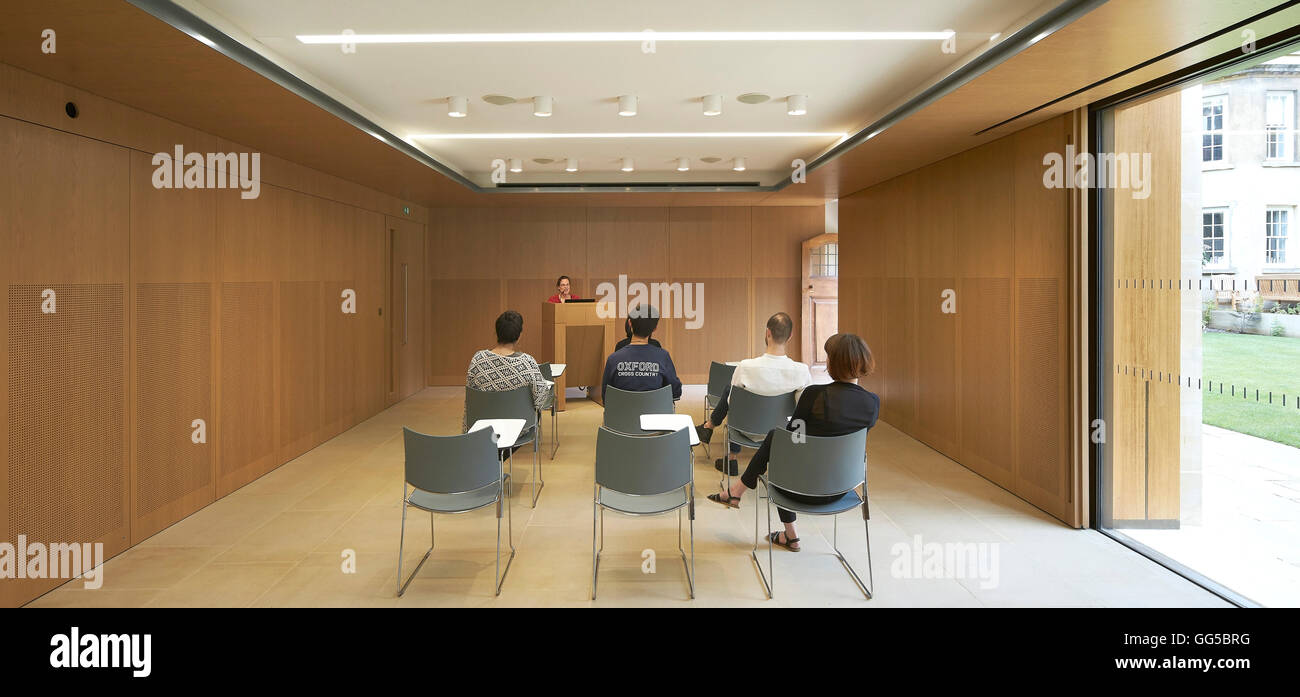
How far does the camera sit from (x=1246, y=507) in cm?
386

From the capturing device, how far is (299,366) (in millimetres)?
6867

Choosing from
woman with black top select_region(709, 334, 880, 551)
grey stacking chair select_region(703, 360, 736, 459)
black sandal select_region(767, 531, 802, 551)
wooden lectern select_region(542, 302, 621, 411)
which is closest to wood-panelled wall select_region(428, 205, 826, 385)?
wooden lectern select_region(542, 302, 621, 411)

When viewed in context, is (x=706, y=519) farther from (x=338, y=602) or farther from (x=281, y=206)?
(x=281, y=206)

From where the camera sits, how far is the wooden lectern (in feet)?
30.2

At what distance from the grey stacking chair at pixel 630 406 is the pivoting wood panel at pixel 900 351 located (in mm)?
3613

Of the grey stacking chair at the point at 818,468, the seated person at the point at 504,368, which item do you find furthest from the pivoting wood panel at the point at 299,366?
the grey stacking chair at the point at 818,468

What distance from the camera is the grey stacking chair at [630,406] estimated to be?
211 inches

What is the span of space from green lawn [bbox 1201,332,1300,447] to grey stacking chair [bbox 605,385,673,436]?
3399 mm

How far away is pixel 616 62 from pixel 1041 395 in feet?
12.7

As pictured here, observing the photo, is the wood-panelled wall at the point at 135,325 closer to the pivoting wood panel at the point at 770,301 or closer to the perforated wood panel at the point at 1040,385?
the perforated wood panel at the point at 1040,385

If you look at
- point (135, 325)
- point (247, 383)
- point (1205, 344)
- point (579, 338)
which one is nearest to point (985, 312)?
point (1205, 344)

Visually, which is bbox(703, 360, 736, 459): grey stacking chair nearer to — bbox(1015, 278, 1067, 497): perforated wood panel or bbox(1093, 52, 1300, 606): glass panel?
bbox(1015, 278, 1067, 497): perforated wood panel

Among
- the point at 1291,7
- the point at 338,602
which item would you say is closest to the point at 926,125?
the point at 1291,7

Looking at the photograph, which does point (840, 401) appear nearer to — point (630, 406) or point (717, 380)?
point (630, 406)
